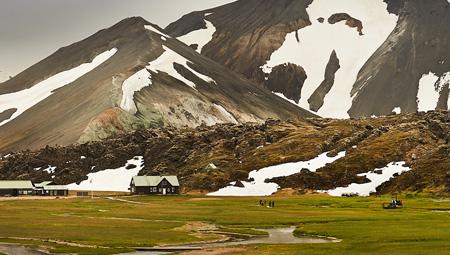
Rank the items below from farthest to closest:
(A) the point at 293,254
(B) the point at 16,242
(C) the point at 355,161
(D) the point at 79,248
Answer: (C) the point at 355,161, (B) the point at 16,242, (D) the point at 79,248, (A) the point at 293,254

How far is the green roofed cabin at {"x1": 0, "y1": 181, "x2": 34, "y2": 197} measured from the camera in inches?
7338

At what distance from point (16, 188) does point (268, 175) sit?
7313cm

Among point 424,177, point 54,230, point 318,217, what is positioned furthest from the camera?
point 424,177

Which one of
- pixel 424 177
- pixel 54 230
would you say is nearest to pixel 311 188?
pixel 424 177

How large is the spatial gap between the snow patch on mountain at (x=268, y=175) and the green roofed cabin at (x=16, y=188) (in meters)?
56.5

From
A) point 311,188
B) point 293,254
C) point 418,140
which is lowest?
point 293,254

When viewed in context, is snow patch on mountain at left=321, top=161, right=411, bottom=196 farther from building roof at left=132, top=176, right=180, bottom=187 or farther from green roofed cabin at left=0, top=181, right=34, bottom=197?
green roofed cabin at left=0, top=181, right=34, bottom=197

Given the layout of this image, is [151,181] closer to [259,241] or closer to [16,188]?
[16,188]

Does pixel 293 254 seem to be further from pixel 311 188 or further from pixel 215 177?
pixel 215 177

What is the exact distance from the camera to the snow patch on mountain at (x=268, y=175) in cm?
17062

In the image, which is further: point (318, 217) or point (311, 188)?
point (311, 188)

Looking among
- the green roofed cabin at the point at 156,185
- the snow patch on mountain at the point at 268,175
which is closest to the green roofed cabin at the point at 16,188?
the green roofed cabin at the point at 156,185

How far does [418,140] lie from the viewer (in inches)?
7254

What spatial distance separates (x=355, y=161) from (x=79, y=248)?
→ 132 metres
